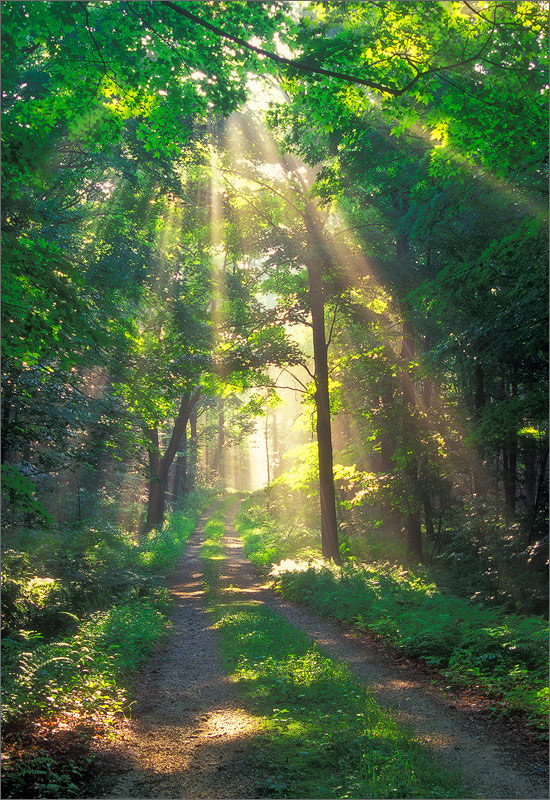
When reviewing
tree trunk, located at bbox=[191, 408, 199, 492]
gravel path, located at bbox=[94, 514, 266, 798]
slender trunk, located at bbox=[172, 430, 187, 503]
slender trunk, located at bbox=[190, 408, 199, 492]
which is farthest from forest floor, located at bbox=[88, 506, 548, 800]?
tree trunk, located at bbox=[191, 408, 199, 492]

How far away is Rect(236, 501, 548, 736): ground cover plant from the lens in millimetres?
6848

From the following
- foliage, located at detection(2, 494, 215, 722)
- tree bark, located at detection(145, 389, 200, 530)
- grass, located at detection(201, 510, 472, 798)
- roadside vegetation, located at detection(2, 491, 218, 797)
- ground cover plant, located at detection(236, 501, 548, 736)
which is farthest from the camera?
tree bark, located at detection(145, 389, 200, 530)

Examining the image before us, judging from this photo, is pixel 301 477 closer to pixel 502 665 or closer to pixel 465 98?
pixel 502 665

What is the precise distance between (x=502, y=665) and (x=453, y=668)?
727 mm

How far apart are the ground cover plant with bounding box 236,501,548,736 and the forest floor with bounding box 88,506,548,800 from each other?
36cm

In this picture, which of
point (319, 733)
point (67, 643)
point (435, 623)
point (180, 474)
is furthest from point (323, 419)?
point (180, 474)

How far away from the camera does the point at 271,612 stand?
1257 cm

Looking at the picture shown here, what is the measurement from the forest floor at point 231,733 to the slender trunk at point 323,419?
6.52 m

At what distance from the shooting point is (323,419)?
16.5m

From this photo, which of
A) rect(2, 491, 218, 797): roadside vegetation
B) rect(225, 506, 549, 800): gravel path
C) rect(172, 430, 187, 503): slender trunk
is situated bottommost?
rect(225, 506, 549, 800): gravel path

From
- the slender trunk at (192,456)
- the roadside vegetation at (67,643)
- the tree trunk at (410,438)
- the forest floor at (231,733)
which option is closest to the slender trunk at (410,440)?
the tree trunk at (410,438)

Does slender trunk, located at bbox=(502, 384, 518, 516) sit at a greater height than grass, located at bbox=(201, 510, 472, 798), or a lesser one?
greater

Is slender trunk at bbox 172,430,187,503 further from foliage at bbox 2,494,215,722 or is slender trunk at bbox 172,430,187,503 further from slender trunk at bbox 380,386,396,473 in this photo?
foliage at bbox 2,494,215,722

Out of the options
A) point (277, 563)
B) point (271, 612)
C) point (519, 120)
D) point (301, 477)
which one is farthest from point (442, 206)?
A: point (277, 563)
